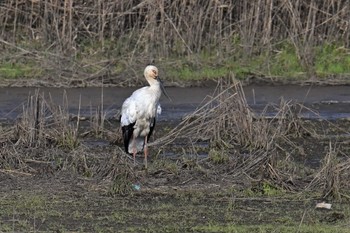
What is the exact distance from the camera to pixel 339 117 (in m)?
13.9

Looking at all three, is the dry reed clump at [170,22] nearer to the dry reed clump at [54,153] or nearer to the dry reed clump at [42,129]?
the dry reed clump at [54,153]

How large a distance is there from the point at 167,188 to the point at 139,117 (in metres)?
2.30

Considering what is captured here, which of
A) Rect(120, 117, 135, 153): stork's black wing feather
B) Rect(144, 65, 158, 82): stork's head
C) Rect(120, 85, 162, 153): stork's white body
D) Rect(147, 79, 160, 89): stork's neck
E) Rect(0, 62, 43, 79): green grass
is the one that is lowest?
Rect(0, 62, 43, 79): green grass

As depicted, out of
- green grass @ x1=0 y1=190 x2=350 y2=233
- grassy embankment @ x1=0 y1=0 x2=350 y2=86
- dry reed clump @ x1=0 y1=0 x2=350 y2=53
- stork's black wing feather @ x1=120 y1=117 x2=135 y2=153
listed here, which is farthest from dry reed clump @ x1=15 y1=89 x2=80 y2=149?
dry reed clump @ x1=0 y1=0 x2=350 y2=53

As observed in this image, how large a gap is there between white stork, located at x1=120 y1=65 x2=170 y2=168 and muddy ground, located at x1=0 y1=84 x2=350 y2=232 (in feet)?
1.01

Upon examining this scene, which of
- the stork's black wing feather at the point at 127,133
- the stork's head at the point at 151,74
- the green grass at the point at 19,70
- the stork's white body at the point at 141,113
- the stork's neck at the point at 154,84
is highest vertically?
the stork's head at the point at 151,74

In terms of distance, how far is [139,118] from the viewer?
11.5 m

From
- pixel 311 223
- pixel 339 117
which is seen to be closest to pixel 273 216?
pixel 311 223

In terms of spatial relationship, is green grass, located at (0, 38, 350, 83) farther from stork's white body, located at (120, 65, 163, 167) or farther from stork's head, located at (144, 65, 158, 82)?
stork's white body, located at (120, 65, 163, 167)

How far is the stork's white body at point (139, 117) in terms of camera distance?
453 inches

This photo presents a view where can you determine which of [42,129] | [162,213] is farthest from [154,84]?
[162,213]

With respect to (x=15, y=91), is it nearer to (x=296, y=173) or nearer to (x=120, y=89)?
(x=120, y=89)

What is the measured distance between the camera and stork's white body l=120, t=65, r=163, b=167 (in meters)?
11.5

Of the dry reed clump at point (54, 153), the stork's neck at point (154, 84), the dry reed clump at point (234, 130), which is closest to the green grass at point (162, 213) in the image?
the dry reed clump at point (54, 153)
